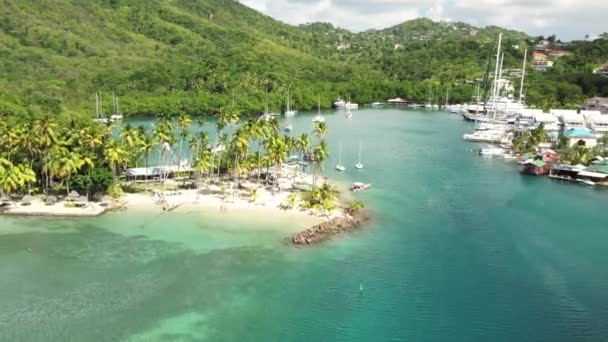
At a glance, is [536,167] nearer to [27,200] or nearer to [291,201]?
[291,201]

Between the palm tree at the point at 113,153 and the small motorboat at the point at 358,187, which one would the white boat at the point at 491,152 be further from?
the palm tree at the point at 113,153

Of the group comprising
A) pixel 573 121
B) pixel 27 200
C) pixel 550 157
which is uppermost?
pixel 573 121

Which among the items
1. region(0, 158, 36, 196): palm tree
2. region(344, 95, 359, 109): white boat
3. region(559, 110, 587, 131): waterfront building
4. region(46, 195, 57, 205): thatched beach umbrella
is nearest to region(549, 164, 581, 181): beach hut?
region(559, 110, 587, 131): waterfront building

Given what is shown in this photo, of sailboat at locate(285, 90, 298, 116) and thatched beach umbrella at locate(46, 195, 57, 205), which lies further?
sailboat at locate(285, 90, 298, 116)

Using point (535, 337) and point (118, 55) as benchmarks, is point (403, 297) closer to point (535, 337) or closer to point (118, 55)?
point (535, 337)

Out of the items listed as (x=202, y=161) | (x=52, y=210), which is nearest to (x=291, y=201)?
(x=202, y=161)

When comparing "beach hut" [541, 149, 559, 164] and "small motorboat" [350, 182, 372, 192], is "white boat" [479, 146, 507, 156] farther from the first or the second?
"small motorboat" [350, 182, 372, 192]
